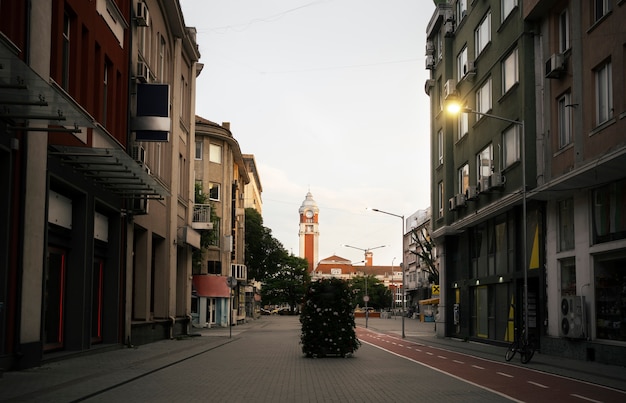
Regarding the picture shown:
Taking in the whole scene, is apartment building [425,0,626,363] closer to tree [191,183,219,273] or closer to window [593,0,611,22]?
window [593,0,611,22]

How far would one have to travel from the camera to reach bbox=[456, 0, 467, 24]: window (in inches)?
1464

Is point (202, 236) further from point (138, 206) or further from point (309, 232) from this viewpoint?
point (309, 232)

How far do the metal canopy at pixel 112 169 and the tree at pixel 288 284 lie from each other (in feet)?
269

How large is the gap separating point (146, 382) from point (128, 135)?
12.6m

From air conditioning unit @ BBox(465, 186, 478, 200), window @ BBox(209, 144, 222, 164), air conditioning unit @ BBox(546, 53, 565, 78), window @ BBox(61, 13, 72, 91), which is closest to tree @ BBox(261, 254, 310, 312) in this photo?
window @ BBox(209, 144, 222, 164)

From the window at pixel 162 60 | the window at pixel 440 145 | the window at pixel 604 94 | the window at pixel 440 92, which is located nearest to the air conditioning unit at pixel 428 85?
the window at pixel 440 92

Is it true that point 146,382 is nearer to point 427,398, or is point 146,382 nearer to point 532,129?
point 427,398

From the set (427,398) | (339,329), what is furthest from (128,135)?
(427,398)

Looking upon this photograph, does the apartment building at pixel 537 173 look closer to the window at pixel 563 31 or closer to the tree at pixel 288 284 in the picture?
the window at pixel 563 31

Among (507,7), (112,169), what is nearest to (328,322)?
(112,169)

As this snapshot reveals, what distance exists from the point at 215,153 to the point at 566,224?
36.8 meters

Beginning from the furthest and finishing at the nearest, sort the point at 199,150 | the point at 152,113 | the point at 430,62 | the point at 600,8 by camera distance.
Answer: the point at 199,150, the point at 430,62, the point at 152,113, the point at 600,8

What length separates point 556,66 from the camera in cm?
2417

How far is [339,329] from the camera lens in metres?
23.0
